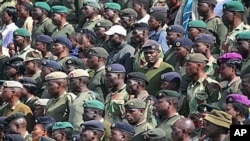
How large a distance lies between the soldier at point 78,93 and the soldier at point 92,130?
1.00m

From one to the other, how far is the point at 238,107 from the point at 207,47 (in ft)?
9.39

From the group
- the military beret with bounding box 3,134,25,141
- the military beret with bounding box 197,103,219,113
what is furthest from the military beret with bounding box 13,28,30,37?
the military beret with bounding box 197,103,219,113

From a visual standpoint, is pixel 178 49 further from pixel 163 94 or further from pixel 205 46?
pixel 163 94

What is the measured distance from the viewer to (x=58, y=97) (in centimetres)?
1703

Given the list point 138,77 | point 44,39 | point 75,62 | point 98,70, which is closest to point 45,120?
point 138,77

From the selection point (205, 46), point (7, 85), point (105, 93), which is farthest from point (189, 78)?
point (7, 85)

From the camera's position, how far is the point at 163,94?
15430mm

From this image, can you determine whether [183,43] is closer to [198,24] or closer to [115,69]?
[198,24]

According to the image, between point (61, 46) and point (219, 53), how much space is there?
2.90 meters

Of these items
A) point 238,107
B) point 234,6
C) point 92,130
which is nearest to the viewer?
point 238,107

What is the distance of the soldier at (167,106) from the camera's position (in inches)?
603

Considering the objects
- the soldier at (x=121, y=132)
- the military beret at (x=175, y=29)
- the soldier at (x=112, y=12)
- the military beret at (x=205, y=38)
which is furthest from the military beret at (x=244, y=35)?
the soldier at (x=112, y=12)

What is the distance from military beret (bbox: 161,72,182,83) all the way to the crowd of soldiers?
2cm

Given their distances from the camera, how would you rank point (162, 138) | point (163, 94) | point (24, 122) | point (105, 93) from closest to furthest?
point (162, 138), point (163, 94), point (24, 122), point (105, 93)
